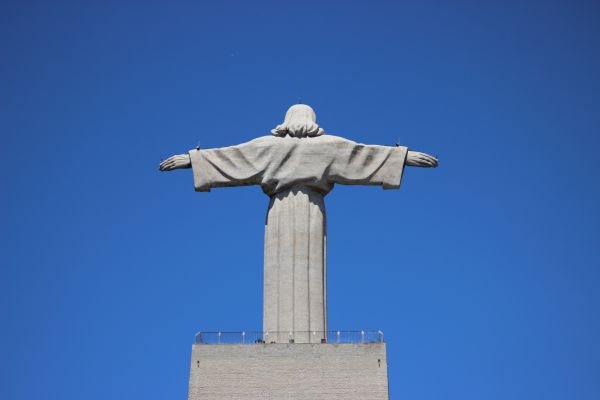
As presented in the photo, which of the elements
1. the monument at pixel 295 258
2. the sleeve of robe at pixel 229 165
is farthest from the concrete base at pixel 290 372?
the sleeve of robe at pixel 229 165

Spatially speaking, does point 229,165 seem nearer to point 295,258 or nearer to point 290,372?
point 295,258

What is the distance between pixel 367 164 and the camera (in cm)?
4594

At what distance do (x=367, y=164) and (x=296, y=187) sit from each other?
9.13ft

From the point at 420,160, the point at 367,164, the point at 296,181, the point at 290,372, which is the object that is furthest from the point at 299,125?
the point at 290,372

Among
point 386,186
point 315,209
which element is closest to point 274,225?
point 315,209

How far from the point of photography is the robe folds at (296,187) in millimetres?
43562

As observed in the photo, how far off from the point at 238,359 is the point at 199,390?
63.1 inches

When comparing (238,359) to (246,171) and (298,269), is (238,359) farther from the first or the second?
(246,171)

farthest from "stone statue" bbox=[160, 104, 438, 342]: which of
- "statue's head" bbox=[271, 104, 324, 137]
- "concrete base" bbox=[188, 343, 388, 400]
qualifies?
"concrete base" bbox=[188, 343, 388, 400]

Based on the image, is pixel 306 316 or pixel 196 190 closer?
pixel 306 316

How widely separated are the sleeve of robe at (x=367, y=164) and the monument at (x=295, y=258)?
1.4 inches

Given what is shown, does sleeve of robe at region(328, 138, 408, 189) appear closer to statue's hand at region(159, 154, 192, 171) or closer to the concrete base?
statue's hand at region(159, 154, 192, 171)

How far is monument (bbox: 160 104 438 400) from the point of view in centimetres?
4097

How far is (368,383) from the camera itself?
134 feet
